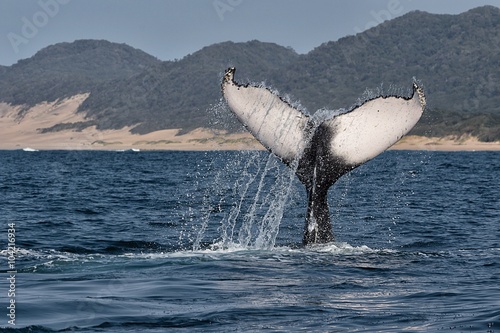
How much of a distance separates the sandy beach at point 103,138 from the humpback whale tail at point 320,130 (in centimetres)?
9037

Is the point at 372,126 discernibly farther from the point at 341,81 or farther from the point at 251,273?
the point at 341,81

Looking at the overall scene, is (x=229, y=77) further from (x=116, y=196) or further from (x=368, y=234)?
(x=116, y=196)

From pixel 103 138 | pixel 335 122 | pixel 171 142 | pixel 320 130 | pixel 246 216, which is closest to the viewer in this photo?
pixel 335 122

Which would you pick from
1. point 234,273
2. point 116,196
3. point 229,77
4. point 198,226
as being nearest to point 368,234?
point 198,226

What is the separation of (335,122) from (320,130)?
225 millimetres

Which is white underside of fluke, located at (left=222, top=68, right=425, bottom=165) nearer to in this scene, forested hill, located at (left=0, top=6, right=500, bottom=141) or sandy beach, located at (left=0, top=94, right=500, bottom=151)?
sandy beach, located at (left=0, top=94, right=500, bottom=151)

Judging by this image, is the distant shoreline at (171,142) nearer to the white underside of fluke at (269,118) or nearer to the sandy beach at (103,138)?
the sandy beach at (103,138)

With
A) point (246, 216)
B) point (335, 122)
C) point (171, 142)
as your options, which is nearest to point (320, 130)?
point (335, 122)

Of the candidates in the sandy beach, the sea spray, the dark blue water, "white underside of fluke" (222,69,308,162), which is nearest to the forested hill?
the sandy beach

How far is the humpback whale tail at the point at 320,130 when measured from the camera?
1017cm

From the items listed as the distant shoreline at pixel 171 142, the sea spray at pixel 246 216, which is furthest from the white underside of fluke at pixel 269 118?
the distant shoreline at pixel 171 142

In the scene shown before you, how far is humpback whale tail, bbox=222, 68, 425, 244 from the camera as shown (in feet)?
33.4

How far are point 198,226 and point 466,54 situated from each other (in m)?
165

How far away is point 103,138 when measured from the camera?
15162 cm
